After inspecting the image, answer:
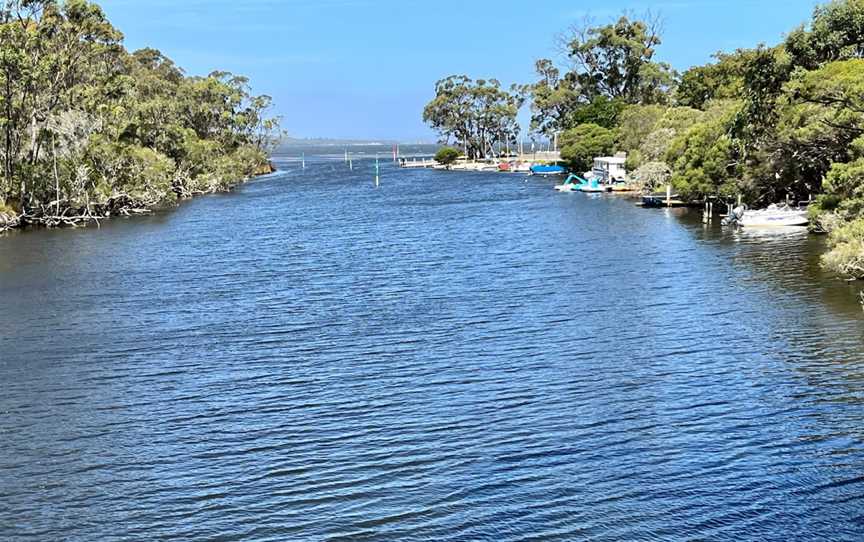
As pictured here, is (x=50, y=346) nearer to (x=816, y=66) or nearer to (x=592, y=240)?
(x=592, y=240)

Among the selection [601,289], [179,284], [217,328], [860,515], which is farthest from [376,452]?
[179,284]

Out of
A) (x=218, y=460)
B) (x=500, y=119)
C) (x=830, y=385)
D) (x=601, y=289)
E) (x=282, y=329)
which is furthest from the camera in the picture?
(x=500, y=119)

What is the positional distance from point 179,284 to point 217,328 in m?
10.6

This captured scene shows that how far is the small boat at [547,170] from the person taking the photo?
439 feet

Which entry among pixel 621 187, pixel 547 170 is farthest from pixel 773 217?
pixel 547 170

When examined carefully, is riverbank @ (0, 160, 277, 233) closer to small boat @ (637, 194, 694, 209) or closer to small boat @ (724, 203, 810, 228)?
small boat @ (637, 194, 694, 209)

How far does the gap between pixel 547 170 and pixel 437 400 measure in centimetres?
11404

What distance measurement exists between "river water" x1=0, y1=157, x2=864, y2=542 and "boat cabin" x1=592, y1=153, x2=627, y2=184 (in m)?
50.2

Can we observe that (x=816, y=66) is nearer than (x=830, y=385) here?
No

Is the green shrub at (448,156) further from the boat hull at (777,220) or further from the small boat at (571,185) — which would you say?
the boat hull at (777,220)

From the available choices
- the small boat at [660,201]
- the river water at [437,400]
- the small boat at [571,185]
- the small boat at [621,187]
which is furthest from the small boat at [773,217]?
the small boat at [571,185]

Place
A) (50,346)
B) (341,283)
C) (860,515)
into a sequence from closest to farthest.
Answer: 1. (860,515)
2. (50,346)
3. (341,283)

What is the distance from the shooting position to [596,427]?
21.0m

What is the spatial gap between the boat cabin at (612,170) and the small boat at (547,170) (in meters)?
29.9
